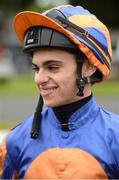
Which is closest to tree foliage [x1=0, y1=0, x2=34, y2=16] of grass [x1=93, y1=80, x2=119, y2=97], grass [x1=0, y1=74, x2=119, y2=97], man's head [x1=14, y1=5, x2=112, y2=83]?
grass [x1=0, y1=74, x2=119, y2=97]

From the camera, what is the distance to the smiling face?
3.66m

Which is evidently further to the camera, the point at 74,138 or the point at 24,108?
the point at 24,108

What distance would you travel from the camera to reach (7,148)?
383 cm

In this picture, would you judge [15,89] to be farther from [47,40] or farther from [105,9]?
[47,40]

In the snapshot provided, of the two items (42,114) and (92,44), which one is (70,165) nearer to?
(42,114)

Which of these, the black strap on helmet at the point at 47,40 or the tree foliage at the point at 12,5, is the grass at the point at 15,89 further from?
the tree foliage at the point at 12,5

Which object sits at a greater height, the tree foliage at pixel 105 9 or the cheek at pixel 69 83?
the tree foliage at pixel 105 9

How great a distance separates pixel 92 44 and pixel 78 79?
7.9 inches

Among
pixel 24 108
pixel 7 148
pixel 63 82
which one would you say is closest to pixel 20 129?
pixel 7 148

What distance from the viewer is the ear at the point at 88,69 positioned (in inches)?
149

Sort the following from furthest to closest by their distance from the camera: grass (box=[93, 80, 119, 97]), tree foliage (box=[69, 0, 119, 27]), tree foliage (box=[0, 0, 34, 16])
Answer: tree foliage (box=[0, 0, 34, 16])
tree foliage (box=[69, 0, 119, 27])
grass (box=[93, 80, 119, 97])

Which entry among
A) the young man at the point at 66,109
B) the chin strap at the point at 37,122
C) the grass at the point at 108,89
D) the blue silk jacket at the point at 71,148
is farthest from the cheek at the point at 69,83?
the grass at the point at 108,89

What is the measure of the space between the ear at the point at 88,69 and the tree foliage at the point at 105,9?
36.5 metres

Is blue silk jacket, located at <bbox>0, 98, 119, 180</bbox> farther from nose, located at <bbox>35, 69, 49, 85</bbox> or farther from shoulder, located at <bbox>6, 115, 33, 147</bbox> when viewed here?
nose, located at <bbox>35, 69, 49, 85</bbox>
